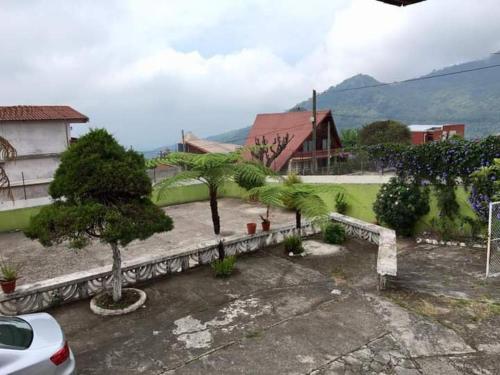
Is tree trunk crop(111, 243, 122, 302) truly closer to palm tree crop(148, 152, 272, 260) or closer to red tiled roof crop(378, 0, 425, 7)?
palm tree crop(148, 152, 272, 260)

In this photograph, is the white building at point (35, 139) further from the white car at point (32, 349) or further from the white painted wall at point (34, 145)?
the white car at point (32, 349)

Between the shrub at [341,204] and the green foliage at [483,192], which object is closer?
the green foliage at [483,192]

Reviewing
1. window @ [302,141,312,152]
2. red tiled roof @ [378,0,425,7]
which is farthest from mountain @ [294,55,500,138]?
red tiled roof @ [378,0,425,7]

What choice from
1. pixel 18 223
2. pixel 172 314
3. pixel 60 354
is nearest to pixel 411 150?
pixel 172 314

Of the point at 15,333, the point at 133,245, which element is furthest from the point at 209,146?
the point at 15,333

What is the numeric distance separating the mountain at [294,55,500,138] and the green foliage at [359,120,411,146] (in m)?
67.1

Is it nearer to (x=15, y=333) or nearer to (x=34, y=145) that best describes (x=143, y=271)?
(x=15, y=333)

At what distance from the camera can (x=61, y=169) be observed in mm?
5164

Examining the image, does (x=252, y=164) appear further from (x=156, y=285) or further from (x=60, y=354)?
(x=60, y=354)

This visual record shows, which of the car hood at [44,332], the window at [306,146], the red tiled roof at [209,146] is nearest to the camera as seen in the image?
the car hood at [44,332]

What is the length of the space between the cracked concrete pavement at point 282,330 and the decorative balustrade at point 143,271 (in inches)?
10.4

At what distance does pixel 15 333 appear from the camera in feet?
11.5

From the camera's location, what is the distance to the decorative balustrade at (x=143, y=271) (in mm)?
5480

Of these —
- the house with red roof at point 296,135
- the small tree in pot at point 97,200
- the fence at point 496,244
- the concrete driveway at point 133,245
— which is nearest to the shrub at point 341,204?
the concrete driveway at point 133,245
